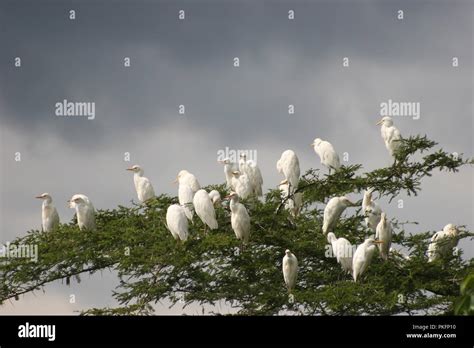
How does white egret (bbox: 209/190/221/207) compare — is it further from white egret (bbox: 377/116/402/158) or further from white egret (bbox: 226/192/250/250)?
white egret (bbox: 377/116/402/158)

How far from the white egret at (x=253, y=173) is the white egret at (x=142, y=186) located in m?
1.61

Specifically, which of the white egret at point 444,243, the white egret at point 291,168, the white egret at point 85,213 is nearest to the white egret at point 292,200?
the white egret at point 291,168

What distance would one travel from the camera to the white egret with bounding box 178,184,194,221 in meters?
14.1

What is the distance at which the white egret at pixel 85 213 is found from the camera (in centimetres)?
1466

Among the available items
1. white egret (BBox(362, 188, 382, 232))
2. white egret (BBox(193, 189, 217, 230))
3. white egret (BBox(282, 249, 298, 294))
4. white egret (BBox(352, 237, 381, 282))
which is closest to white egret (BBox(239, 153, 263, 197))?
white egret (BBox(362, 188, 382, 232))

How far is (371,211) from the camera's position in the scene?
14336mm

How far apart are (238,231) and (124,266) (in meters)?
1.68

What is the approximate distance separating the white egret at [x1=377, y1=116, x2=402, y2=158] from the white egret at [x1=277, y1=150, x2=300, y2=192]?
4.73ft

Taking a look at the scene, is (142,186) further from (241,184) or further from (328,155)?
(328,155)

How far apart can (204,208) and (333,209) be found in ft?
5.97

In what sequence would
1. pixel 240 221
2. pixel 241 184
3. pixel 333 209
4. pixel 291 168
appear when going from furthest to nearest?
1. pixel 241 184
2. pixel 291 168
3. pixel 333 209
4. pixel 240 221

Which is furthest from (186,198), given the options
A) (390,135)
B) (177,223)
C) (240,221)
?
(390,135)

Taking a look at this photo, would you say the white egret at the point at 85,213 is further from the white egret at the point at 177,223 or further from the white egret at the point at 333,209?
the white egret at the point at 333,209
